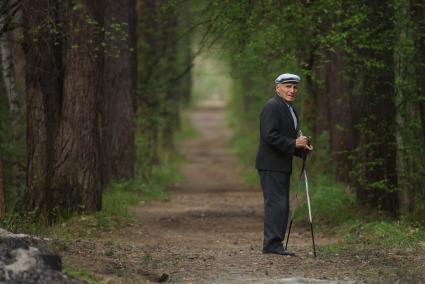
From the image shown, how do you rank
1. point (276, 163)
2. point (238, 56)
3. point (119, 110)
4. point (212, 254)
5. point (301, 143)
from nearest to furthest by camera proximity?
point (301, 143)
point (276, 163)
point (212, 254)
point (238, 56)
point (119, 110)

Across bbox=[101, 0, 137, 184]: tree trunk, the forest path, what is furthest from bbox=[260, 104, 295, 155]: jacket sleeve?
bbox=[101, 0, 137, 184]: tree trunk

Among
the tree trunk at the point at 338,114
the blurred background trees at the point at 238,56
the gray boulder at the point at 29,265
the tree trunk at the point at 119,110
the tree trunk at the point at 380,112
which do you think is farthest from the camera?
the tree trunk at the point at 119,110

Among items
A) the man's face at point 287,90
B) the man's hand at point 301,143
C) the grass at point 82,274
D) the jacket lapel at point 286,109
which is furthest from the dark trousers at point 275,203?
the grass at point 82,274

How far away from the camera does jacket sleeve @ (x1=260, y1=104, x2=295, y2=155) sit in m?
11.1

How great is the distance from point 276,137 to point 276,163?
0.33 m

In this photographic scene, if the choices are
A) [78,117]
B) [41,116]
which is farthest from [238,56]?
[41,116]

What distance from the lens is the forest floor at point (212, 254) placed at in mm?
9531

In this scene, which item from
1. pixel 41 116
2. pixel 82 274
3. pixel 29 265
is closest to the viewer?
pixel 29 265

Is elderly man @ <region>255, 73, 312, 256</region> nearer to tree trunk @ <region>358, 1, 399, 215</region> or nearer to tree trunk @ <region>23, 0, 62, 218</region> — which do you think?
tree trunk @ <region>358, 1, 399, 215</region>

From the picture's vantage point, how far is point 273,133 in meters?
11.1

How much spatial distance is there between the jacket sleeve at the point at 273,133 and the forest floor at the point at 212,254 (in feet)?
4.13

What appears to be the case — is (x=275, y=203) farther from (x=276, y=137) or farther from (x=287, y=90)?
(x=287, y=90)

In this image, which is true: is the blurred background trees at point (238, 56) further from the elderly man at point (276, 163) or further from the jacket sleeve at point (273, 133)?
the jacket sleeve at point (273, 133)

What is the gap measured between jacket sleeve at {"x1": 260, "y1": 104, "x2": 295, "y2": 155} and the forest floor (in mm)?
1258
